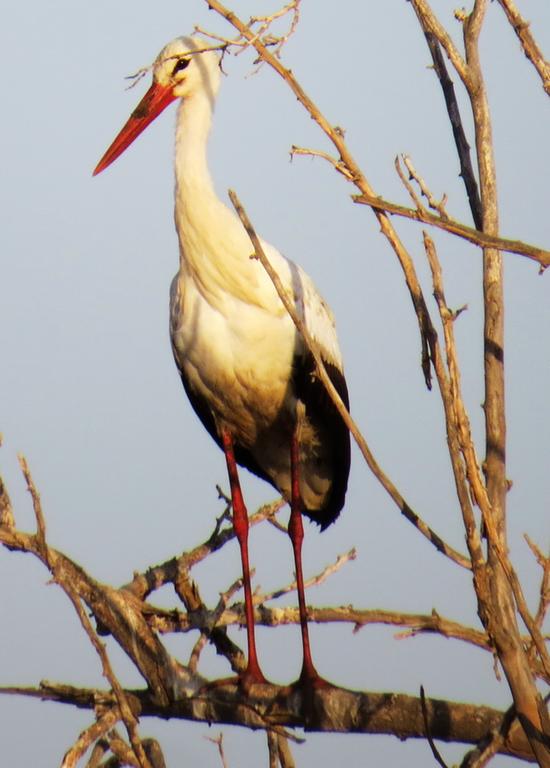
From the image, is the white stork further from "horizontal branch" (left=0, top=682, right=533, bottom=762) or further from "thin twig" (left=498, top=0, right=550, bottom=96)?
"thin twig" (left=498, top=0, right=550, bottom=96)

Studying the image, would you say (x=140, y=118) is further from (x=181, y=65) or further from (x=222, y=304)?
(x=222, y=304)

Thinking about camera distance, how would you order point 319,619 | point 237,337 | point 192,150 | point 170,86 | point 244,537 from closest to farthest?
point 319,619 → point 237,337 → point 192,150 → point 244,537 → point 170,86

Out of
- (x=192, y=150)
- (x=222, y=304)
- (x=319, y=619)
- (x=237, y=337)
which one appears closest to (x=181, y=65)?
(x=192, y=150)

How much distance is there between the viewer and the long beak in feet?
23.3

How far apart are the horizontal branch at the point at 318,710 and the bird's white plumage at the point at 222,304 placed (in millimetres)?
1514

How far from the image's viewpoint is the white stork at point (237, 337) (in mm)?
6602

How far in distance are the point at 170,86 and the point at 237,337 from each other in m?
1.39

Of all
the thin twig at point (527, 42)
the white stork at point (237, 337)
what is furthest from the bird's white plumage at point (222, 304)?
the thin twig at point (527, 42)

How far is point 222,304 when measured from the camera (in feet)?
21.7

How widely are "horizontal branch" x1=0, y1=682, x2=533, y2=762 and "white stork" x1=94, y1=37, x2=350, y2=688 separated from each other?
35 centimetres

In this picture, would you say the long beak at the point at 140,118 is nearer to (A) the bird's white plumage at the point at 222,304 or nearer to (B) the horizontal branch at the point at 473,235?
(A) the bird's white plumage at the point at 222,304

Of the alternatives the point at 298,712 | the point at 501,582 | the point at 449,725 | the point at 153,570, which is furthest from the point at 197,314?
the point at 501,582

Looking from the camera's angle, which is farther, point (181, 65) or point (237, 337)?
point (181, 65)

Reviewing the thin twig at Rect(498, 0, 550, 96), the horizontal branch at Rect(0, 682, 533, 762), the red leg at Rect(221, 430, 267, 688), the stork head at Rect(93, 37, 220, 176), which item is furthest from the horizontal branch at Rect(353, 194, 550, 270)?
the stork head at Rect(93, 37, 220, 176)
